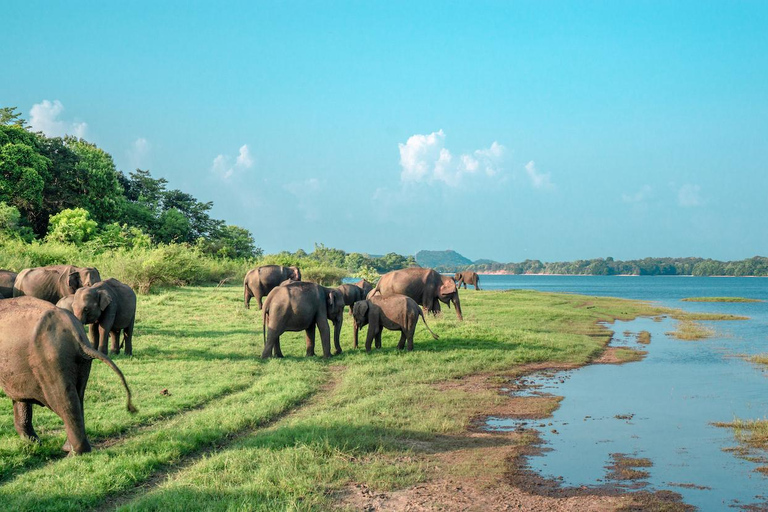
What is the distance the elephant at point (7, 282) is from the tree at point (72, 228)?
62.3 ft

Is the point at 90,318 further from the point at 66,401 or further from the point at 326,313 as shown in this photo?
the point at 66,401

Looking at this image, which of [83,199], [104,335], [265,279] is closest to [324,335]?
[104,335]

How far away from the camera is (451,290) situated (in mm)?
20297

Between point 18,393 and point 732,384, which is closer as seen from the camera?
point 18,393

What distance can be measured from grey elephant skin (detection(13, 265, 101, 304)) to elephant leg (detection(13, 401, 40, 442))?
→ 813cm

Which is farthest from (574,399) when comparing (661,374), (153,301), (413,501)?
(153,301)

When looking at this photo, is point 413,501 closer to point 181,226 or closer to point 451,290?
point 451,290

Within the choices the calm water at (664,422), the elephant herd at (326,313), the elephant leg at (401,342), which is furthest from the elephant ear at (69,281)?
the calm water at (664,422)

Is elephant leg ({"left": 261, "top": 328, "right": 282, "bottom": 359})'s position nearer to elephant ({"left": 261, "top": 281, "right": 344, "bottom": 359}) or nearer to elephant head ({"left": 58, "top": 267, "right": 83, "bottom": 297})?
A: elephant ({"left": 261, "top": 281, "right": 344, "bottom": 359})

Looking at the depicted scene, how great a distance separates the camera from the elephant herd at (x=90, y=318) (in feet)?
23.9

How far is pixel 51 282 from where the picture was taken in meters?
16.0

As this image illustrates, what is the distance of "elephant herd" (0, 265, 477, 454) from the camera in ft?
23.9

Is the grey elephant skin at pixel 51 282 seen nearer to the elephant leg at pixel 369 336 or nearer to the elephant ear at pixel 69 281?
the elephant ear at pixel 69 281

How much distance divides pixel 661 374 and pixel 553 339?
3812 mm
